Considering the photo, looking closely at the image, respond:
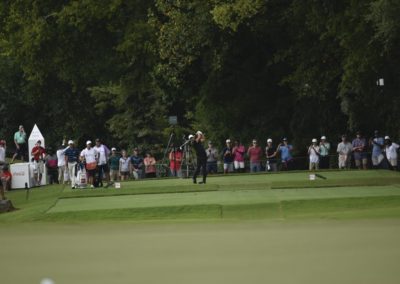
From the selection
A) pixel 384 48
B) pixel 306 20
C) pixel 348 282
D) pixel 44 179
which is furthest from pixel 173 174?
pixel 348 282

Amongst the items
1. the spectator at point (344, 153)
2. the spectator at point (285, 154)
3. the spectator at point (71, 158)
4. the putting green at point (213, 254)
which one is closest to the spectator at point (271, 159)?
the spectator at point (285, 154)

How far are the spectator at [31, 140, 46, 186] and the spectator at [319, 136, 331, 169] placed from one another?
12530 millimetres

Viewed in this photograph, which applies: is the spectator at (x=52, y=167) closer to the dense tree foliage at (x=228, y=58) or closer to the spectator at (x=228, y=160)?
the dense tree foliage at (x=228, y=58)

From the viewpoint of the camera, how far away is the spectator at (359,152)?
40.3 meters

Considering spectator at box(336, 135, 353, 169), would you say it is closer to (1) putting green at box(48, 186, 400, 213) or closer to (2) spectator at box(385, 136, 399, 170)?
(2) spectator at box(385, 136, 399, 170)

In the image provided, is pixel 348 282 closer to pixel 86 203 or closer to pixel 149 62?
pixel 86 203

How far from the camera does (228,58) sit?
45375 mm

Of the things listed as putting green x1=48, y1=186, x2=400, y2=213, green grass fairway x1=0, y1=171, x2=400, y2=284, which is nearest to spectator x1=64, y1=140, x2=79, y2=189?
green grass fairway x1=0, y1=171, x2=400, y2=284

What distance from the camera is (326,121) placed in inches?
1788

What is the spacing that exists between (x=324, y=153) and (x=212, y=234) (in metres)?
25.3

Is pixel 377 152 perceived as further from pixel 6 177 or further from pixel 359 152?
pixel 6 177

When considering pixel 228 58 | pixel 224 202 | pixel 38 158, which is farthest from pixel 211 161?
pixel 224 202

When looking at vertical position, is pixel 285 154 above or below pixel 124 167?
above

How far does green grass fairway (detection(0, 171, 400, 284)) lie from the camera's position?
11516 mm
